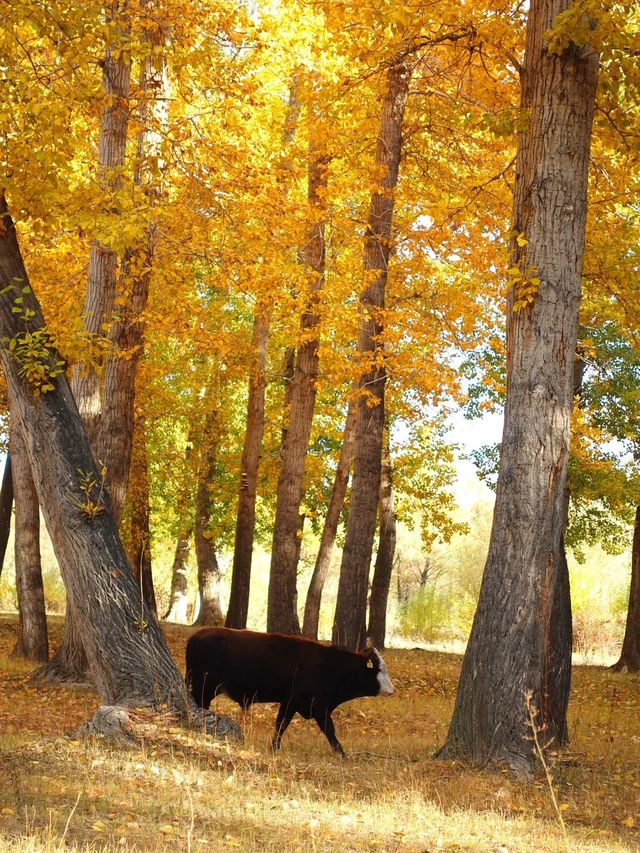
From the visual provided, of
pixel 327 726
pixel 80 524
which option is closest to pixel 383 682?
pixel 327 726

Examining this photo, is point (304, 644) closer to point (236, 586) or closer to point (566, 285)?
point (566, 285)

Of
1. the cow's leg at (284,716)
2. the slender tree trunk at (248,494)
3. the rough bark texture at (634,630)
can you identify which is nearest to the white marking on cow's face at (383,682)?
the cow's leg at (284,716)

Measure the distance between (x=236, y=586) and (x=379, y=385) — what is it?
8848 millimetres

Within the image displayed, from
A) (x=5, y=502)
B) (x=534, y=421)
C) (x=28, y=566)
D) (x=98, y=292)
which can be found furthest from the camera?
(x=5, y=502)

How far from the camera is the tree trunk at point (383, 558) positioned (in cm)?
2777

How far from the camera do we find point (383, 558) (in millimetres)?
28531

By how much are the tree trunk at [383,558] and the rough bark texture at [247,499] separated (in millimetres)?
4254

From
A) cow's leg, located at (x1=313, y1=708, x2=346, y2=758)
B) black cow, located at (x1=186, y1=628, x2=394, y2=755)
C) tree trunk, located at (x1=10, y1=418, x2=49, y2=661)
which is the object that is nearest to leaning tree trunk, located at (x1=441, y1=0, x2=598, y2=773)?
cow's leg, located at (x1=313, y1=708, x2=346, y2=758)

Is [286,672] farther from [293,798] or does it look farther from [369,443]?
[369,443]

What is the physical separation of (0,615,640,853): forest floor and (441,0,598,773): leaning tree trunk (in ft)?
2.13

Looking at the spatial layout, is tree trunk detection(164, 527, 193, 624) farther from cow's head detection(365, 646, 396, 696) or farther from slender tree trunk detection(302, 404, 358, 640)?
cow's head detection(365, 646, 396, 696)

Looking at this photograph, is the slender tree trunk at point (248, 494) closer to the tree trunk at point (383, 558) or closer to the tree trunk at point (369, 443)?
the tree trunk at point (383, 558)

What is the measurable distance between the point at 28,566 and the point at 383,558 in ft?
40.4

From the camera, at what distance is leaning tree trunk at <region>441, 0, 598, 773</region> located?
905 cm
